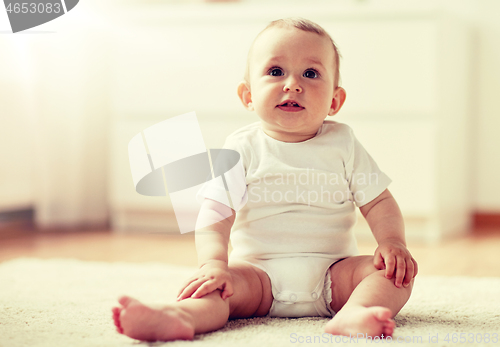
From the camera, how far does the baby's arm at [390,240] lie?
0.74m

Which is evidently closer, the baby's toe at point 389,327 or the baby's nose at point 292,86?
the baby's toe at point 389,327

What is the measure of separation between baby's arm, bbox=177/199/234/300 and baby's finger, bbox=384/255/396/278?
0.21 meters

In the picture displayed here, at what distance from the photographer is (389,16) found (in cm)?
172

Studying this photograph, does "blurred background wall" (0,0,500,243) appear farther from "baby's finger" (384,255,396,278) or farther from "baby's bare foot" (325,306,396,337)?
"baby's bare foot" (325,306,396,337)

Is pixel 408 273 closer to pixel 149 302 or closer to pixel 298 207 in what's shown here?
pixel 298 207

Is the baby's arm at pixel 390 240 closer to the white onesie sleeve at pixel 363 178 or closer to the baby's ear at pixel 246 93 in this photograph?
the white onesie sleeve at pixel 363 178

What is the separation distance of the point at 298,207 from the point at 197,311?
253 millimetres

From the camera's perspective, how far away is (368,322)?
618 millimetres

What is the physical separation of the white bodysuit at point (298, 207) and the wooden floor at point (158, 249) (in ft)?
1.65

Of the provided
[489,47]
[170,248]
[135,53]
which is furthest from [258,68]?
[489,47]

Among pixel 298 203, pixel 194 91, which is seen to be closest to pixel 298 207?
pixel 298 203

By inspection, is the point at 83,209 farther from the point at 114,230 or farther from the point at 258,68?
the point at 258,68
